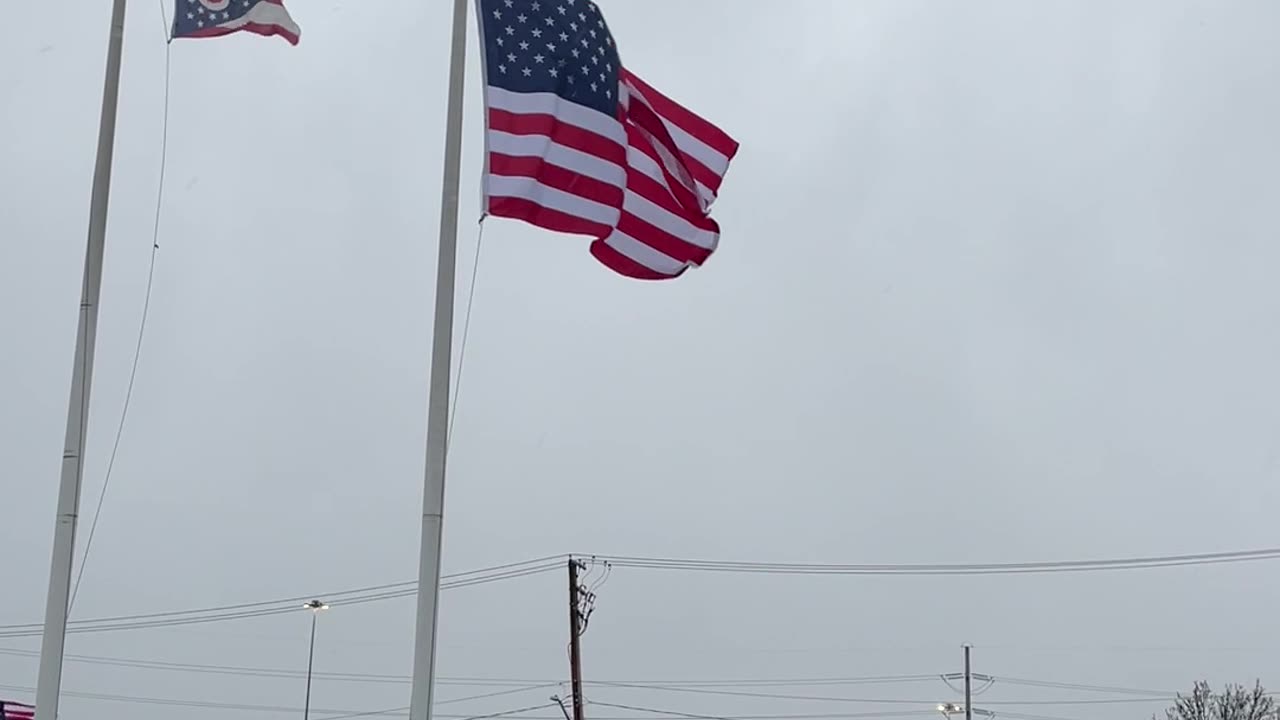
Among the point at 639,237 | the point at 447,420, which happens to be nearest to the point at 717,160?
the point at 639,237

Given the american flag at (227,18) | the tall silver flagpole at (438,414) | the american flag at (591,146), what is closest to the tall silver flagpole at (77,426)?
the american flag at (227,18)

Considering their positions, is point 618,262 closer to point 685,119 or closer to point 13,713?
point 685,119

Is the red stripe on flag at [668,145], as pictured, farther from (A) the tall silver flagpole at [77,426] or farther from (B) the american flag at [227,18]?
(A) the tall silver flagpole at [77,426]

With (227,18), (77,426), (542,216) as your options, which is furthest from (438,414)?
(227,18)

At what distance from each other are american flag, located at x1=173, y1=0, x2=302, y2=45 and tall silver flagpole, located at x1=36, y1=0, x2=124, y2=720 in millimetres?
689

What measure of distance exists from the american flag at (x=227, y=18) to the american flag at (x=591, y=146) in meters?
2.53

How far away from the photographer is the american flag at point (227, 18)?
15.9 metres

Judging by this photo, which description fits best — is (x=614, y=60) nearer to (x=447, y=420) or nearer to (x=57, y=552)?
(x=447, y=420)

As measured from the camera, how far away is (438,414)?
14.2m

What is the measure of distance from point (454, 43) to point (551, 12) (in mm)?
903

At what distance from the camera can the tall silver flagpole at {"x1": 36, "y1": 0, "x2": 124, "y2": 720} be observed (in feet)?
48.8

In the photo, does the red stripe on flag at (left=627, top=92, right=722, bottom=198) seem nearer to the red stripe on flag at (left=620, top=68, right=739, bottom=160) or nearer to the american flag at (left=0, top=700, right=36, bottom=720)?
the red stripe on flag at (left=620, top=68, right=739, bottom=160)

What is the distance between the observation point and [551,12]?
15.0 meters

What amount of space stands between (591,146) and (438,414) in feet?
9.10
